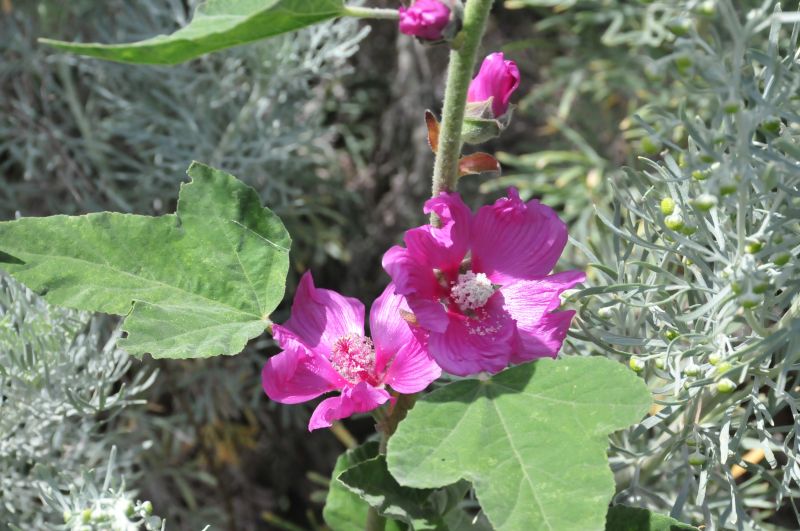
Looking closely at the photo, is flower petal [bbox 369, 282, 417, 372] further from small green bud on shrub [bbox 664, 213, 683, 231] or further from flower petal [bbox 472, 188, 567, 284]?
small green bud on shrub [bbox 664, 213, 683, 231]

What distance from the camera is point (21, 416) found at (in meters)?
1.04

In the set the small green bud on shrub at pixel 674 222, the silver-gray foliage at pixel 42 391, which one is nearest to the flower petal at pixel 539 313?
the small green bud on shrub at pixel 674 222

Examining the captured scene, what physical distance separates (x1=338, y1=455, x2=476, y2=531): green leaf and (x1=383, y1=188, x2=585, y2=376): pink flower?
13 cm

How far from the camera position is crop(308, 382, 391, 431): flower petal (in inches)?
28.2

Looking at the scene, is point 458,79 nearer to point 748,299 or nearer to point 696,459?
point 748,299

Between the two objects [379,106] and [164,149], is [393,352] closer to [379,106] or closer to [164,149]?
[164,149]

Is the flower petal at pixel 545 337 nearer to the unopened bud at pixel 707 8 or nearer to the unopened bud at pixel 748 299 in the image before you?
the unopened bud at pixel 748 299

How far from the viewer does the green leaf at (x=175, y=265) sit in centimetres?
72

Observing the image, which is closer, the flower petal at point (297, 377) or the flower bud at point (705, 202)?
the flower bud at point (705, 202)

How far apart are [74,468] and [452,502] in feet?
1.65

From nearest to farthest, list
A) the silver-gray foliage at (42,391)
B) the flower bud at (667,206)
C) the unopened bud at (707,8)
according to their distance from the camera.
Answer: the unopened bud at (707,8) < the flower bud at (667,206) < the silver-gray foliage at (42,391)

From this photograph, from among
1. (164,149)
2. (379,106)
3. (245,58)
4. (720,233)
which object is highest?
(720,233)

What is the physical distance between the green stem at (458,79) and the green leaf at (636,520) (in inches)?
13.1

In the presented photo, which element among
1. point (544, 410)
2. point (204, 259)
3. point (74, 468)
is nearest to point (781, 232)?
point (544, 410)
